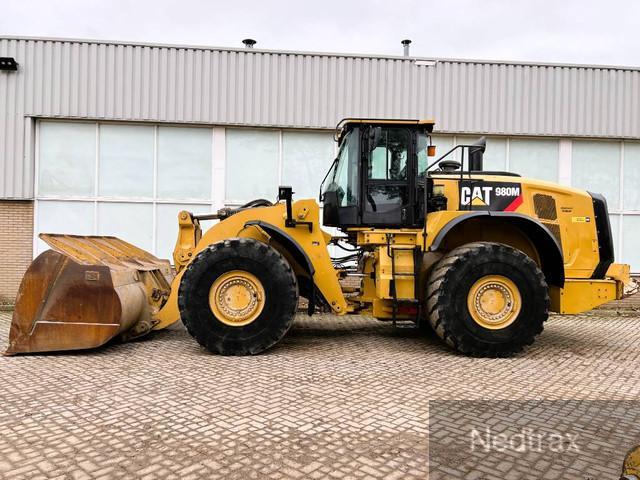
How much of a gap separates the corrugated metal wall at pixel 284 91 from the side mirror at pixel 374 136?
15.7 feet

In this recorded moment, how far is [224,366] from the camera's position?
530cm

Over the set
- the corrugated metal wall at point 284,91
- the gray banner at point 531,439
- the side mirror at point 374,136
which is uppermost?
the corrugated metal wall at point 284,91

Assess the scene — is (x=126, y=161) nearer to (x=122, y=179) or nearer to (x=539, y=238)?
(x=122, y=179)

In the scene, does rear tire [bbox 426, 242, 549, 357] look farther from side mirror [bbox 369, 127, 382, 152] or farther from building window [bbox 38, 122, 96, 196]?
building window [bbox 38, 122, 96, 196]

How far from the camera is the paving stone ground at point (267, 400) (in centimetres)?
303

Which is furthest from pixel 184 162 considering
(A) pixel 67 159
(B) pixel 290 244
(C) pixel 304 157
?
(B) pixel 290 244

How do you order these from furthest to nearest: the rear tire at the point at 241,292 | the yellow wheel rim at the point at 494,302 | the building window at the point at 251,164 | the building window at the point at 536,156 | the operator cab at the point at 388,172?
the building window at the point at 536,156 < the building window at the point at 251,164 < the operator cab at the point at 388,172 < the yellow wheel rim at the point at 494,302 < the rear tire at the point at 241,292

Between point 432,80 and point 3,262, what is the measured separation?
32.4ft

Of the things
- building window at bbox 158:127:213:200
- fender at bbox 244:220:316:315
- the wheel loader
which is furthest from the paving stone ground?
building window at bbox 158:127:213:200

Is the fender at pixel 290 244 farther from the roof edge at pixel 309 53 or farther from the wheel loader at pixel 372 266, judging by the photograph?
the roof edge at pixel 309 53

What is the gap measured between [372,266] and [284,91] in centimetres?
574

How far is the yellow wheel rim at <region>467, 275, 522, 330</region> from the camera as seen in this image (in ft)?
19.3

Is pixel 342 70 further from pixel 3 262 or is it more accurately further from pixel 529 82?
pixel 3 262

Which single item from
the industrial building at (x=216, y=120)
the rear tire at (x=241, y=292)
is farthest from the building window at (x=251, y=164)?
the rear tire at (x=241, y=292)
